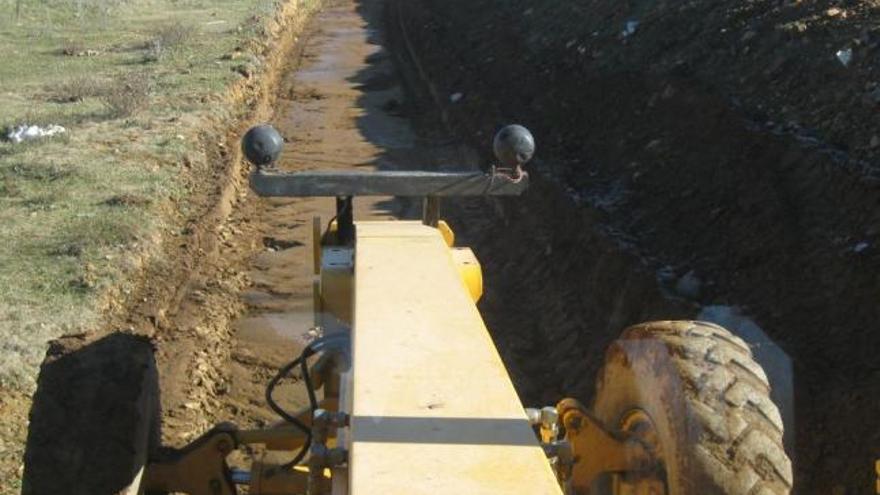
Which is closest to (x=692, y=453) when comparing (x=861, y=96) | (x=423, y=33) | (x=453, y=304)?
(x=453, y=304)

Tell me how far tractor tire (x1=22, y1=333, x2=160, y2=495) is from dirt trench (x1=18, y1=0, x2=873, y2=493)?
70.5 inches

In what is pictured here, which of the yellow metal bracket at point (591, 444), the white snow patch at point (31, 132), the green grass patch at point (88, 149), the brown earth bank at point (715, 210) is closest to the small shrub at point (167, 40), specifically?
the green grass patch at point (88, 149)

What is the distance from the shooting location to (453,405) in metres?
3.11

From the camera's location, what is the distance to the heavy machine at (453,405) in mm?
2898

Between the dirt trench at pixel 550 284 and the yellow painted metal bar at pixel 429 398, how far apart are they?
2.28m

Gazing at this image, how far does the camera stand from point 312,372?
461 centimetres

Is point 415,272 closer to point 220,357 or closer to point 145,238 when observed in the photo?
point 220,357

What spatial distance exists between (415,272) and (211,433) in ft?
3.85

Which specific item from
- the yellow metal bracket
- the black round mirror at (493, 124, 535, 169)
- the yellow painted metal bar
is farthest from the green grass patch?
the yellow metal bracket

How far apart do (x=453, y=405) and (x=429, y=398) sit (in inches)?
2.9

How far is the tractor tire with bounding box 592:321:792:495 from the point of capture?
11.1 feet

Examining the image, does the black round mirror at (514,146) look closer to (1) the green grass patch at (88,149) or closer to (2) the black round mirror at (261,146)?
(2) the black round mirror at (261,146)

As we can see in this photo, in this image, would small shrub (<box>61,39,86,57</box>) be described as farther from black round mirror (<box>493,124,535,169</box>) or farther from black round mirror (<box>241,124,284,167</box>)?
black round mirror (<box>493,124,535,169</box>)

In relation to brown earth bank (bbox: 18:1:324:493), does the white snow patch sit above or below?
below
